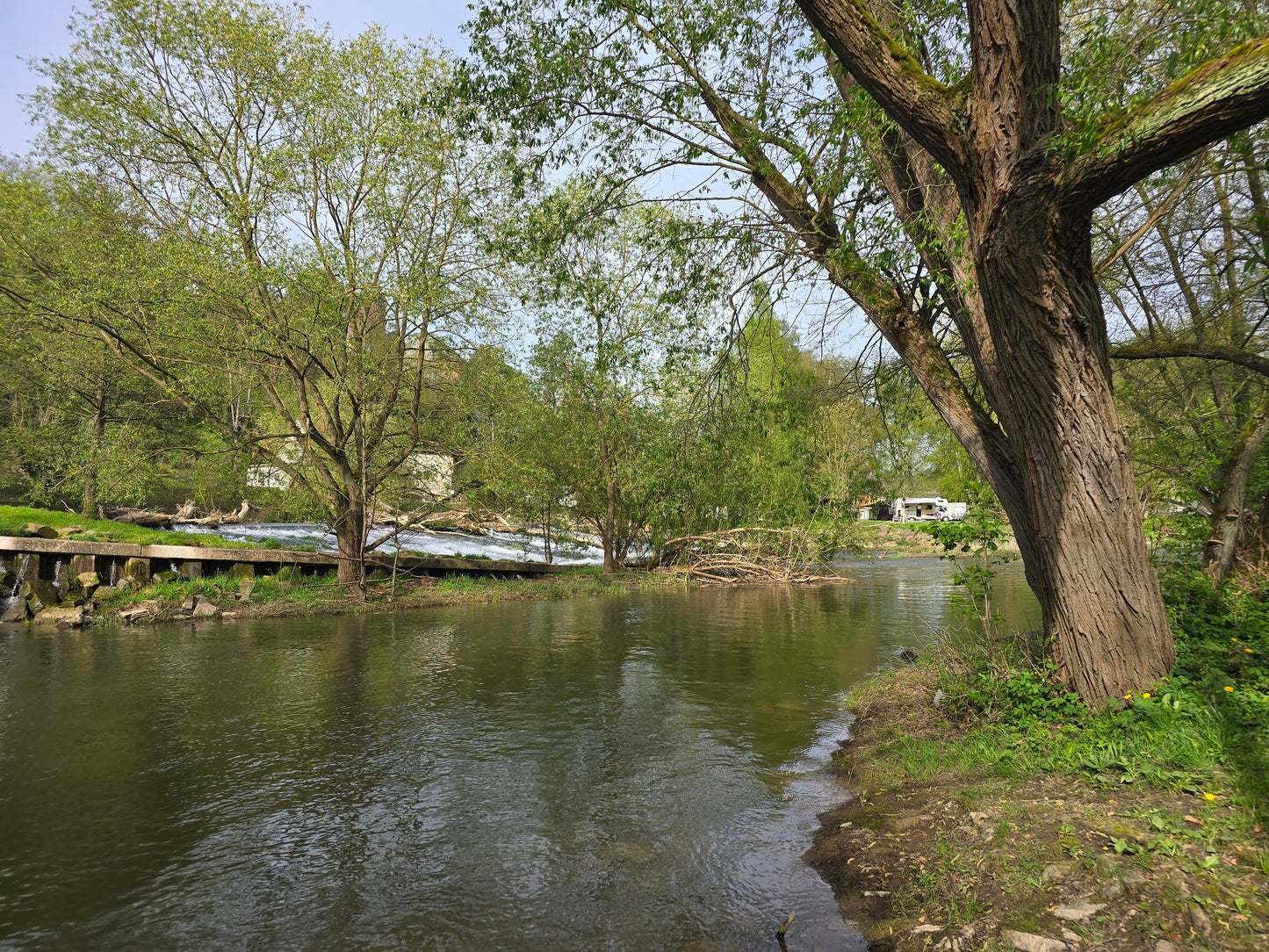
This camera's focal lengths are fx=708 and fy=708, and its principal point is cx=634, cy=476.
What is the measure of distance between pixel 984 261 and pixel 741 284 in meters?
3.97

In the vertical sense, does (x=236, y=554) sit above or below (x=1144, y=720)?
above

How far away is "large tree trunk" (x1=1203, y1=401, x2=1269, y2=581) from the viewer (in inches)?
320

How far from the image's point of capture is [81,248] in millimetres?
15711

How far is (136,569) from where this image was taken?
17.8 metres

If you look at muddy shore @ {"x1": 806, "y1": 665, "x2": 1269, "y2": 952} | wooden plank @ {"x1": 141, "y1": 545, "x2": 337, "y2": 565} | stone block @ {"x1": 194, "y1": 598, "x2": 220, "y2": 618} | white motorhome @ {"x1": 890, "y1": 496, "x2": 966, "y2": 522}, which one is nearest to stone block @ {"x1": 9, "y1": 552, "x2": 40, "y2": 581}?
wooden plank @ {"x1": 141, "y1": 545, "x2": 337, "y2": 565}

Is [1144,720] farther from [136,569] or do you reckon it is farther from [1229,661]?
[136,569]

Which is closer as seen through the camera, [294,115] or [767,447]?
[294,115]

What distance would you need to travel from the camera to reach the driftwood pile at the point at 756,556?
2583 cm

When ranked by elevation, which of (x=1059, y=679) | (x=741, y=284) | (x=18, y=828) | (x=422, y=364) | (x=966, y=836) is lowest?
(x=18, y=828)

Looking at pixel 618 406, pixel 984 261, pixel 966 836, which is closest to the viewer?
pixel 966 836

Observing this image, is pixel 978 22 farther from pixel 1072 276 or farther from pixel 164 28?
pixel 164 28

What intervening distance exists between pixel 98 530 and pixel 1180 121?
23.8 metres

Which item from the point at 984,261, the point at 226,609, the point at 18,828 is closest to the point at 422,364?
the point at 226,609

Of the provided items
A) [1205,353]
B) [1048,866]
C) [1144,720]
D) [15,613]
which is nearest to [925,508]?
[1205,353]
